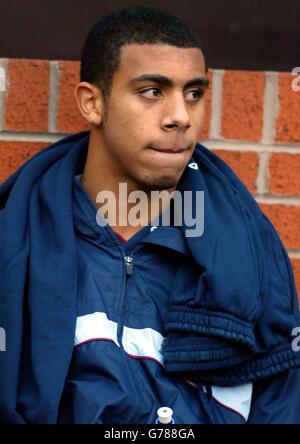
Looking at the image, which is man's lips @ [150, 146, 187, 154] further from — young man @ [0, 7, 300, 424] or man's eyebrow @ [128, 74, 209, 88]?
man's eyebrow @ [128, 74, 209, 88]

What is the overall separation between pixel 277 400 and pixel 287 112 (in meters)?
0.72

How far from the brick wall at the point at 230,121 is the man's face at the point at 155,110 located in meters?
0.32

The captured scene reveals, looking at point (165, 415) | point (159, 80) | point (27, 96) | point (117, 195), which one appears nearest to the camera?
point (165, 415)

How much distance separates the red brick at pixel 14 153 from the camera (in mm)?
2072

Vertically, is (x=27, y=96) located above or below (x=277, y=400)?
above

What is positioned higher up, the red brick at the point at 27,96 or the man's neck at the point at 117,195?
the red brick at the point at 27,96

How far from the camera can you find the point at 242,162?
2.10 m

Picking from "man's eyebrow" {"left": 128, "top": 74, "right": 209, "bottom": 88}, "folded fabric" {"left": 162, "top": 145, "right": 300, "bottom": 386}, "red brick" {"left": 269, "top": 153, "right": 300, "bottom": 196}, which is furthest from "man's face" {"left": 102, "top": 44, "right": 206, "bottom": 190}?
"red brick" {"left": 269, "top": 153, "right": 300, "bottom": 196}

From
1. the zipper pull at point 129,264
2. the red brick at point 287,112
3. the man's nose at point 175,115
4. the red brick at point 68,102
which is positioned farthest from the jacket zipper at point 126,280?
the red brick at point 287,112

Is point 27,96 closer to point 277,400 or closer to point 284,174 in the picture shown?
point 284,174

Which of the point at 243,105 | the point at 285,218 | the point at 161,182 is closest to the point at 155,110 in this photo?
the point at 161,182

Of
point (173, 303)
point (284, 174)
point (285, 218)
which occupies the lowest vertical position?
point (173, 303)

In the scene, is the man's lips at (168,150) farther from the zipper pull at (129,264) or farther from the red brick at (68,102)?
the red brick at (68,102)
